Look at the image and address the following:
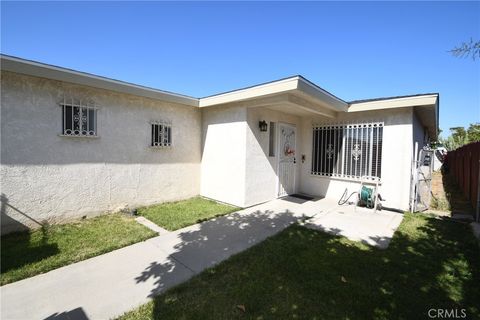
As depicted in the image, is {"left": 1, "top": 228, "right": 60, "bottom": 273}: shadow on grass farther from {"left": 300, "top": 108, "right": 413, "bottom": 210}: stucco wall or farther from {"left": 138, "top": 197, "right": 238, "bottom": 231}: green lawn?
{"left": 300, "top": 108, "right": 413, "bottom": 210}: stucco wall

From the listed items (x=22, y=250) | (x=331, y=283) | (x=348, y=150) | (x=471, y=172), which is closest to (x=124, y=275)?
(x=22, y=250)

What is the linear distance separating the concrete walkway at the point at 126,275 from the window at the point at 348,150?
365 cm

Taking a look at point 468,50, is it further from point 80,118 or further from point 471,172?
point 471,172

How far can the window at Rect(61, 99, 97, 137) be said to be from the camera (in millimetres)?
4812

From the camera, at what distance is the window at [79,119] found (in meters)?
4.81

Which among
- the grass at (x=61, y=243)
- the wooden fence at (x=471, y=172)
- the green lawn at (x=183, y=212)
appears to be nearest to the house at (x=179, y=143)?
the green lawn at (x=183, y=212)

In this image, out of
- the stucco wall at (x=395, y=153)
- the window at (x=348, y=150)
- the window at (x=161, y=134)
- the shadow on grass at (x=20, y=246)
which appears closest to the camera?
the shadow on grass at (x=20, y=246)

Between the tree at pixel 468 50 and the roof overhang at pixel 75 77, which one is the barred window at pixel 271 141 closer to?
the roof overhang at pixel 75 77

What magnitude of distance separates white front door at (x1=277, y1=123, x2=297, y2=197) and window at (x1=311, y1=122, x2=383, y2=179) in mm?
804

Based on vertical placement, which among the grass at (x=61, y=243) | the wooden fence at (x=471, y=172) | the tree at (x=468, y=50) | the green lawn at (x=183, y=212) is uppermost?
the tree at (x=468, y=50)

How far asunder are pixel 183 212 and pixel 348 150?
5614mm

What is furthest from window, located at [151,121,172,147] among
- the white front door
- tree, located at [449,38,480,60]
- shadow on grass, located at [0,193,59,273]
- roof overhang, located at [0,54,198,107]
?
tree, located at [449,38,480,60]

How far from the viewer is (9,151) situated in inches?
164

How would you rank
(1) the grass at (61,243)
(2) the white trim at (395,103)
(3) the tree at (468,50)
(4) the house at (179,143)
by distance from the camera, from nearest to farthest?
(3) the tree at (468,50)
(1) the grass at (61,243)
(4) the house at (179,143)
(2) the white trim at (395,103)
